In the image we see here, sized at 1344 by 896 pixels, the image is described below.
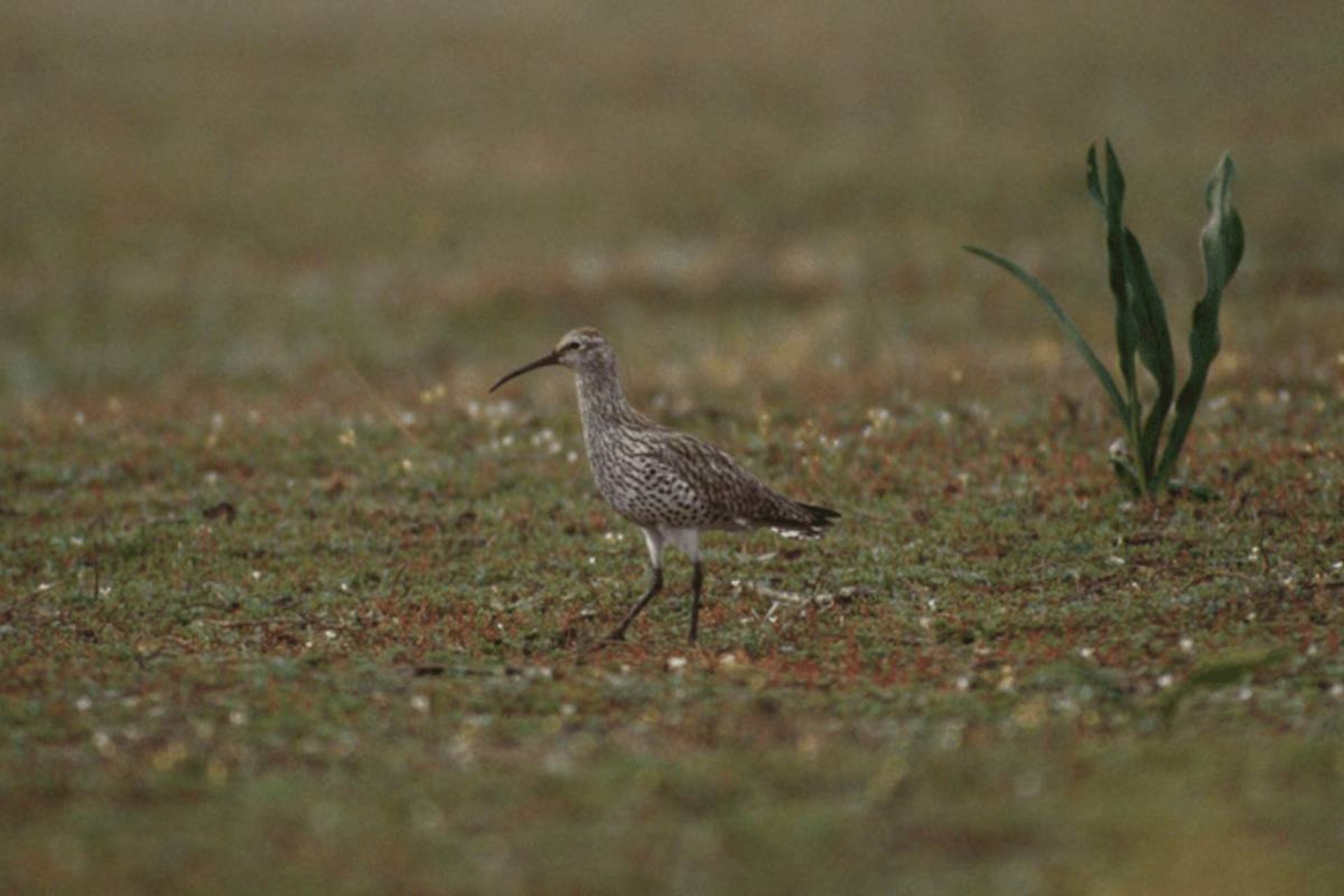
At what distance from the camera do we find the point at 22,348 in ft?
84.4

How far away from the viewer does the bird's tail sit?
39.8 ft

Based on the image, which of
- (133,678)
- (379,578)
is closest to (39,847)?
(133,678)

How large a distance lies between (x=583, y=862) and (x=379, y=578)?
6.59 m

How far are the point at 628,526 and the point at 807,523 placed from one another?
8.12ft

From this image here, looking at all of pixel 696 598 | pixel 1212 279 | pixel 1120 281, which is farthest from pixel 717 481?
pixel 1212 279

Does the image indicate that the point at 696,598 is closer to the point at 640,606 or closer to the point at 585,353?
the point at 640,606

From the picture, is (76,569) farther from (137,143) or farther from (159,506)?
(137,143)

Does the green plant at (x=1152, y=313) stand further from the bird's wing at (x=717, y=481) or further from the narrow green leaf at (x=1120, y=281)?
the bird's wing at (x=717, y=481)

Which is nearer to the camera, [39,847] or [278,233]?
[39,847]

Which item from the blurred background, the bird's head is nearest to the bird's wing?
the bird's head

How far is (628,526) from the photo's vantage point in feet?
47.1

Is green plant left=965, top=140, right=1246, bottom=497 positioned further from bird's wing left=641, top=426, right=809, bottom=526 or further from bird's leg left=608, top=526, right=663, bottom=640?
bird's leg left=608, top=526, right=663, bottom=640

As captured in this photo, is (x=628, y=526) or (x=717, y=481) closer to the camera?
(x=717, y=481)

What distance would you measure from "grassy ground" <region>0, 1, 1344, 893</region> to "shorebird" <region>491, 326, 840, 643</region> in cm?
48
